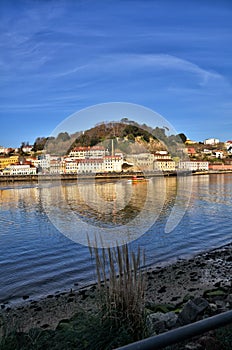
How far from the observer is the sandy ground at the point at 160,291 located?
7.09 metres

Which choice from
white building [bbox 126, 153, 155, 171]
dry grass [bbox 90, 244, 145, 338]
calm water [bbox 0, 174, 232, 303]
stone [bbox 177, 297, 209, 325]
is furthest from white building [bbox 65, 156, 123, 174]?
dry grass [bbox 90, 244, 145, 338]

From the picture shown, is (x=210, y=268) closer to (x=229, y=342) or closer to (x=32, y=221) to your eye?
(x=229, y=342)

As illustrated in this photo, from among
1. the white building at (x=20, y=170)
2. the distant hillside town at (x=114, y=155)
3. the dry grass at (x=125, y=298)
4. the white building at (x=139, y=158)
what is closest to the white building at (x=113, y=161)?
the distant hillside town at (x=114, y=155)

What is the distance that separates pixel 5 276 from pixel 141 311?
23.8 ft

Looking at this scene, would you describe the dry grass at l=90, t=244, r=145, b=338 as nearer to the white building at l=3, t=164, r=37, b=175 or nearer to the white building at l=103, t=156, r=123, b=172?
the white building at l=103, t=156, r=123, b=172

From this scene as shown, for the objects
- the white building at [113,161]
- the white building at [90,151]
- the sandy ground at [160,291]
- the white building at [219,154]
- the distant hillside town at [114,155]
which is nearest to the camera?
the sandy ground at [160,291]

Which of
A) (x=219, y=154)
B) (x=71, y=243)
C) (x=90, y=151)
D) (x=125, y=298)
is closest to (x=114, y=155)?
(x=90, y=151)

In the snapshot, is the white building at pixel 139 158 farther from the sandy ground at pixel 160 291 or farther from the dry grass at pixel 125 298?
the dry grass at pixel 125 298

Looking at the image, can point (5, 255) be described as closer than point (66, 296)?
No

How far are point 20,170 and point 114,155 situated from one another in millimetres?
82615

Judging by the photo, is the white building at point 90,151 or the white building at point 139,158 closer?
the white building at point 90,151

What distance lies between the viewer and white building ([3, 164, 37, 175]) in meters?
90.1

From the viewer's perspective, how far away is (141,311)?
360 centimetres

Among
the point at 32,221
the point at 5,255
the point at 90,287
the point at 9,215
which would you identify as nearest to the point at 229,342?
the point at 90,287
